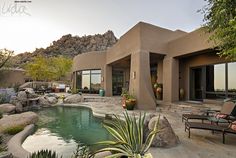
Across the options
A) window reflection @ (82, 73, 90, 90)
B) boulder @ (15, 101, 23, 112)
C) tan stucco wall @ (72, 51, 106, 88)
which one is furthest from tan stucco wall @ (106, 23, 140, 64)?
boulder @ (15, 101, 23, 112)

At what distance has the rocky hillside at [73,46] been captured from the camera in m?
56.1

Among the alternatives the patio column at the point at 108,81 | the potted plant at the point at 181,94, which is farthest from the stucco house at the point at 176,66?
the patio column at the point at 108,81

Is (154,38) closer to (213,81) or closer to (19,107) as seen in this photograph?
(213,81)

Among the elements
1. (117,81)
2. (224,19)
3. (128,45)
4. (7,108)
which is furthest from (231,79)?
(7,108)

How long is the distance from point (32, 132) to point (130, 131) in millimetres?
5760

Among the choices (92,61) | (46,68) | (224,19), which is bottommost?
(224,19)

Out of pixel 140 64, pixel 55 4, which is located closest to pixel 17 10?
pixel 55 4

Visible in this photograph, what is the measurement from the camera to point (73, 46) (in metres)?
58.1

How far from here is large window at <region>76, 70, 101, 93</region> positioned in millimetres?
21844

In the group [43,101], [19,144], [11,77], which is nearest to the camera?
[19,144]

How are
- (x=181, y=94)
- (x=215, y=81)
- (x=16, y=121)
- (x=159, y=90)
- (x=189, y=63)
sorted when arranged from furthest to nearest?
(x=159, y=90)
(x=181, y=94)
(x=189, y=63)
(x=215, y=81)
(x=16, y=121)

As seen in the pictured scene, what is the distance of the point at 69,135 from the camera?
7301 mm

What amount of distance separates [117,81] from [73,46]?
4087cm

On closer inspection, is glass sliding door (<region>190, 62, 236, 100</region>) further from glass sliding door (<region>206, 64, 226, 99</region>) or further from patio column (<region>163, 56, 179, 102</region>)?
patio column (<region>163, 56, 179, 102</region>)
